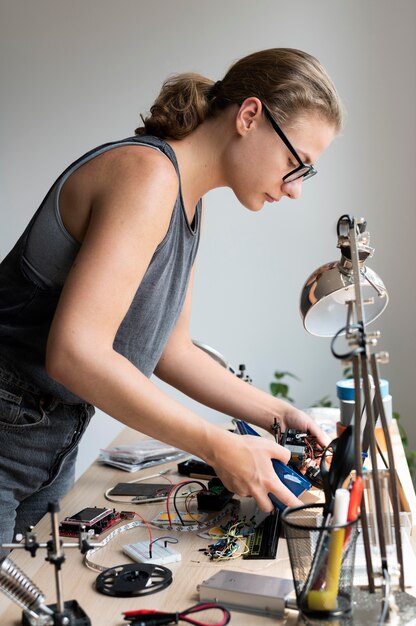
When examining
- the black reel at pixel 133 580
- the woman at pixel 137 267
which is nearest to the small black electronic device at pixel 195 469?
the woman at pixel 137 267

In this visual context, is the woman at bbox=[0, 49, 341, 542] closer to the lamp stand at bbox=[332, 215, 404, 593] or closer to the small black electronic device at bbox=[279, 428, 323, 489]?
the small black electronic device at bbox=[279, 428, 323, 489]

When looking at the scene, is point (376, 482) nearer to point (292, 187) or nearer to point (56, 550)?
point (56, 550)

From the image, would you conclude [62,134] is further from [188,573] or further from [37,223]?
[188,573]

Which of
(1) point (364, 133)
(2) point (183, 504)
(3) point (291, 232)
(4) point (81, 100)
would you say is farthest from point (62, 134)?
(2) point (183, 504)

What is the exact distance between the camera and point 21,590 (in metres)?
0.84

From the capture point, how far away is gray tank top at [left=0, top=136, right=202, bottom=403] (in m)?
1.24

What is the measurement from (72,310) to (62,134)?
7.81 feet

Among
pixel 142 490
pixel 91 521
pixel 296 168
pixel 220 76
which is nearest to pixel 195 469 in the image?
pixel 142 490

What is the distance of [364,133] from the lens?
3047 millimetres

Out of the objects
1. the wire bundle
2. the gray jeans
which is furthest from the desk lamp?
the gray jeans

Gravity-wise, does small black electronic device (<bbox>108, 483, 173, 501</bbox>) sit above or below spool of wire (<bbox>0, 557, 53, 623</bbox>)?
above

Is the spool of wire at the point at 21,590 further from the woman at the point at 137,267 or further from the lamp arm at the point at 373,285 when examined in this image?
the lamp arm at the point at 373,285

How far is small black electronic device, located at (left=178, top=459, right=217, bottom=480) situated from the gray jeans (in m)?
0.25

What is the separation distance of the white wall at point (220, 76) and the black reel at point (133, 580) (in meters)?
2.20
